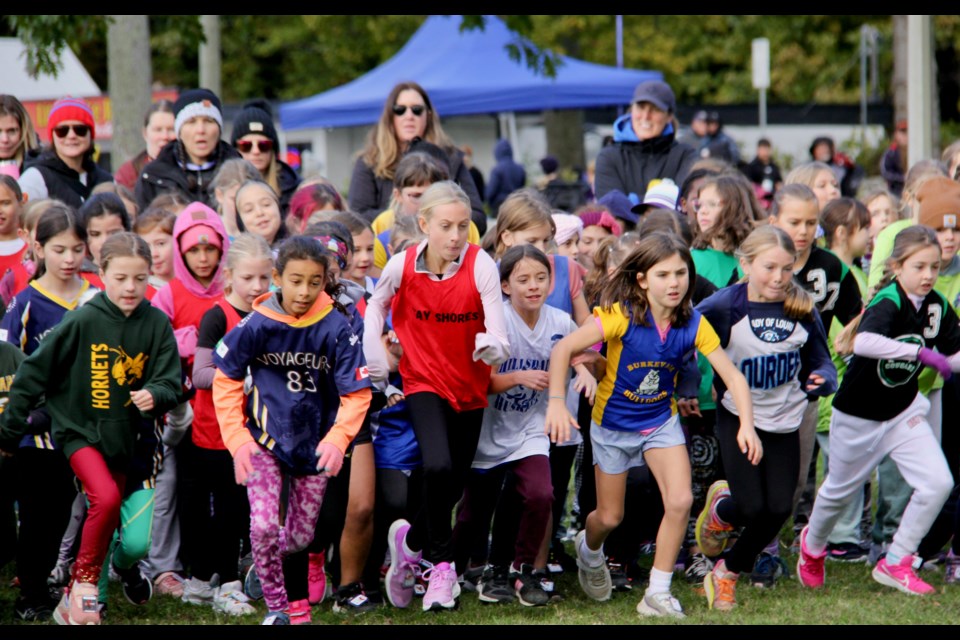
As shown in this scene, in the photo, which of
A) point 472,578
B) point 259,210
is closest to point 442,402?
point 472,578

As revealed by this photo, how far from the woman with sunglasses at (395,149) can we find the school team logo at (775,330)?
109 inches

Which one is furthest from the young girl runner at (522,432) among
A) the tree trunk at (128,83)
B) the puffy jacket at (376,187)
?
the tree trunk at (128,83)

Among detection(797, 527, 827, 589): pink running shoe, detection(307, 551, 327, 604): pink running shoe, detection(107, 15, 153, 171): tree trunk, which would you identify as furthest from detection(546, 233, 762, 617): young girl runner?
detection(107, 15, 153, 171): tree trunk

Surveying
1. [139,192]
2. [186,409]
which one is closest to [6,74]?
[139,192]

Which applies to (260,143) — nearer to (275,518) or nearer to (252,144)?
(252,144)

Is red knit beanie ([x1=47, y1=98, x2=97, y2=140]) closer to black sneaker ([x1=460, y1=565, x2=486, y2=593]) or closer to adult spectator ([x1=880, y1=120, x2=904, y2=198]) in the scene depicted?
black sneaker ([x1=460, y1=565, x2=486, y2=593])

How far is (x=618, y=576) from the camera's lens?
671cm

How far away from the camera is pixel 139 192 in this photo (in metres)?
8.69

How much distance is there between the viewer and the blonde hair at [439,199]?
6102mm

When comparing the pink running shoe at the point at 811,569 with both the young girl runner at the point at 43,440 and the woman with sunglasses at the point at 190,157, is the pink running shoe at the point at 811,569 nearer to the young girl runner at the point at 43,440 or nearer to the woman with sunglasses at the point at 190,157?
the young girl runner at the point at 43,440

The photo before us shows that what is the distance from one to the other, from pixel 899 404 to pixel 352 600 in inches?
118

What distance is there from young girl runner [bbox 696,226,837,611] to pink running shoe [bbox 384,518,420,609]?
1.50 metres

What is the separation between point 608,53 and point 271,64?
37.4 ft

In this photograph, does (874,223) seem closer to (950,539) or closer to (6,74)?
(950,539)
